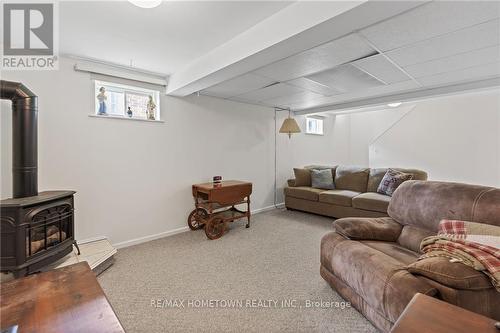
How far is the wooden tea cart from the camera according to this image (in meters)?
3.23

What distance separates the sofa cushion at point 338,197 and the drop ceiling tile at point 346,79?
177 centimetres

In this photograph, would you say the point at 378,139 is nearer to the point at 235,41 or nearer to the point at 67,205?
the point at 235,41

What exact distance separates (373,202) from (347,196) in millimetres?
448

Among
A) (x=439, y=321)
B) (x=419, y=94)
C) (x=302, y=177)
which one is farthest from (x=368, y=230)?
(x=302, y=177)

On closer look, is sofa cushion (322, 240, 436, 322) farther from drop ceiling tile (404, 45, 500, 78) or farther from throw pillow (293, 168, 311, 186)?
throw pillow (293, 168, 311, 186)

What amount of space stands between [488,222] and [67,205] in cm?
348

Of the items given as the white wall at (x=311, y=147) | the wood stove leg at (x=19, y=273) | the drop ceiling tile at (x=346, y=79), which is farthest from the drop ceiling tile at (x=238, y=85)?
the wood stove leg at (x=19, y=273)

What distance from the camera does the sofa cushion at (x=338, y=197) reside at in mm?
3869

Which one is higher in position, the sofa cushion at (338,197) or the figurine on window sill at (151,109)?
the figurine on window sill at (151,109)

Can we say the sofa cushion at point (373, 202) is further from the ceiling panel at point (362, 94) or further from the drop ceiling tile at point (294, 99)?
the drop ceiling tile at point (294, 99)

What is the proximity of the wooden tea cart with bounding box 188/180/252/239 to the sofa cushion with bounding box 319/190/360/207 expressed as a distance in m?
1.48

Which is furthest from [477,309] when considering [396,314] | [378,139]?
[378,139]

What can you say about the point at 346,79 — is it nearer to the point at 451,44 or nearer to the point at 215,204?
the point at 451,44

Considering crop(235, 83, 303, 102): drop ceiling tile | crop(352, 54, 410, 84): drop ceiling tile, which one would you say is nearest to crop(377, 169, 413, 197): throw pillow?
crop(352, 54, 410, 84): drop ceiling tile
